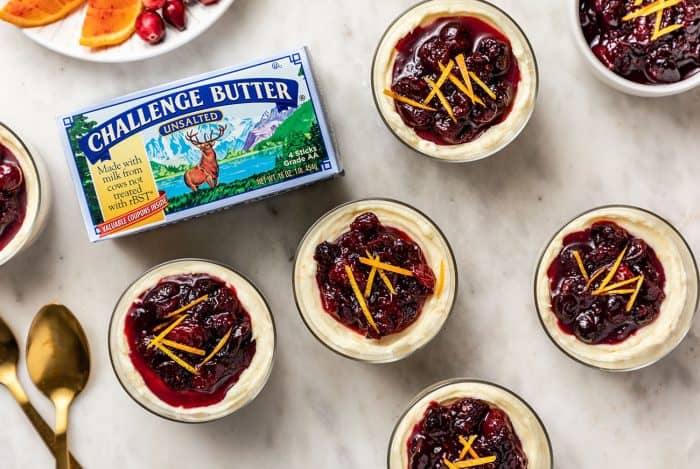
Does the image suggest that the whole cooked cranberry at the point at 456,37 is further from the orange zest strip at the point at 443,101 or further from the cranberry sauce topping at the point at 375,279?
the cranberry sauce topping at the point at 375,279

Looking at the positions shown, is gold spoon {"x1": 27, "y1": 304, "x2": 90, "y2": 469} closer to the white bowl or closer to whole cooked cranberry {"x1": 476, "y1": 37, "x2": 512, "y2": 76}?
whole cooked cranberry {"x1": 476, "y1": 37, "x2": 512, "y2": 76}

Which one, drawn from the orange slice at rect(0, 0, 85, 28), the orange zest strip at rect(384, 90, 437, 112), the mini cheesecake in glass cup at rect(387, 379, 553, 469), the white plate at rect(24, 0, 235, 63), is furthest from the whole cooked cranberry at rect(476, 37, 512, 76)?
the orange slice at rect(0, 0, 85, 28)

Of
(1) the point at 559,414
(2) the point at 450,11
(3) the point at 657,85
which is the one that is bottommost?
(1) the point at 559,414

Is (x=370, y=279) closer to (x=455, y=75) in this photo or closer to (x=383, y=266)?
(x=383, y=266)

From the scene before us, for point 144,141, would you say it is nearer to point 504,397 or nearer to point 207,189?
point 207,189

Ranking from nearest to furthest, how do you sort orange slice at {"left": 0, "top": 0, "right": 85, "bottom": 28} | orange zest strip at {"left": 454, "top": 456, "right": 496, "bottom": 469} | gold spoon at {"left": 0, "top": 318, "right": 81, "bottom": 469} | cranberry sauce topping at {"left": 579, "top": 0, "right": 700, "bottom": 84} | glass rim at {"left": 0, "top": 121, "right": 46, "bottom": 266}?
orange zest strip at {"left": 454, "top": 456, "right": 496, "bottom": 469}
cranberry sauce topping at {"left": 579, "top": 0, "right": 700, "bottom": 84}
glass rim at {"left": 0, "top": 121, "right": 46, "bottom": 266}
orange slice at {"left": 0, "top": 0, "right": 85, "bottom": 28}
gold spoon at {"left": 0, "top": 318, "right": 81, "bottom": 469}

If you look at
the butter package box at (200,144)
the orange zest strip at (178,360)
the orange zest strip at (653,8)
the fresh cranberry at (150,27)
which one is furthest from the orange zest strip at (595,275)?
the fresh cranberry at (150,27)

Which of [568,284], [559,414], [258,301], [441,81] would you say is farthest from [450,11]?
[559,414]
